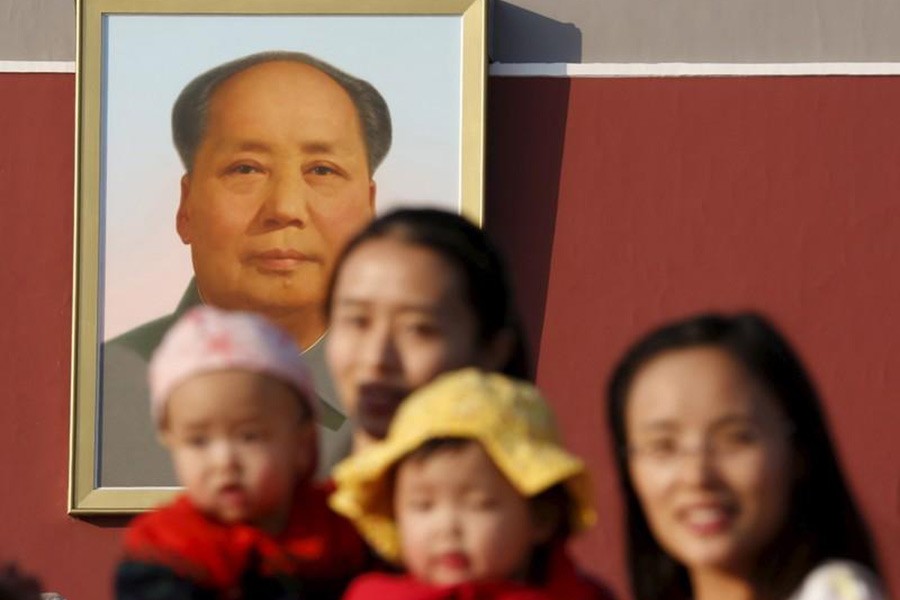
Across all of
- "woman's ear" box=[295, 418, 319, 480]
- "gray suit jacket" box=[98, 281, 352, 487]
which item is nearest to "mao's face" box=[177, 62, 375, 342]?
"gray suit jacket" box=[98, 281, 352, 487]

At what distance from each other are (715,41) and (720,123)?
263mm

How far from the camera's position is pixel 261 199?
666 cm

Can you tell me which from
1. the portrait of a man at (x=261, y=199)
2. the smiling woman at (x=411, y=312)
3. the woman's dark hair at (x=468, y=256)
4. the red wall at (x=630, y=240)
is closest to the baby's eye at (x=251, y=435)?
the smiling woman at (x=411, y=312)

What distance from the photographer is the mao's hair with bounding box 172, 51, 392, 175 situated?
6.67 m

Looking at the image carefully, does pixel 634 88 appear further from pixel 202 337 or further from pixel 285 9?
pixel 202 337

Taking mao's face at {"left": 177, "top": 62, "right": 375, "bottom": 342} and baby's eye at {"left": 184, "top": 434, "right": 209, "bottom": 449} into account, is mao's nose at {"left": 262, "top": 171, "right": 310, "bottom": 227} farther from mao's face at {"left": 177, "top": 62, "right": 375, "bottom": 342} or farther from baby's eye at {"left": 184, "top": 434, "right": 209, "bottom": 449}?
baby's eye at {"left": 184, "top": 434, "right": 209, "bottom": 449}

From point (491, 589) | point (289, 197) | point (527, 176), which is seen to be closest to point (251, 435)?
point (491, 589)

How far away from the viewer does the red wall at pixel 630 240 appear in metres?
6.71

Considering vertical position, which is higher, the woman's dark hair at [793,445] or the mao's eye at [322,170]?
the mao's eye at [322,170]

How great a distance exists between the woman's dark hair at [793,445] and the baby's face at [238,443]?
0.30 meters

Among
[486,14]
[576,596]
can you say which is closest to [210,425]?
[576,596]

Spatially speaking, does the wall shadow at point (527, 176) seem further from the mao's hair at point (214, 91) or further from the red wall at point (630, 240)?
the mao's hair at point (214, 91)

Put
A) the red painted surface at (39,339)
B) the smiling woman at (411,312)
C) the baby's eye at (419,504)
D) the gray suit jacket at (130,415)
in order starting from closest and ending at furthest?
the baby's eye at (419,504) < the smiling woman at (411,312) < the gray suit jacket at (130,415) < the red painted surface at (39,339)

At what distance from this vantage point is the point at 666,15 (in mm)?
6703
